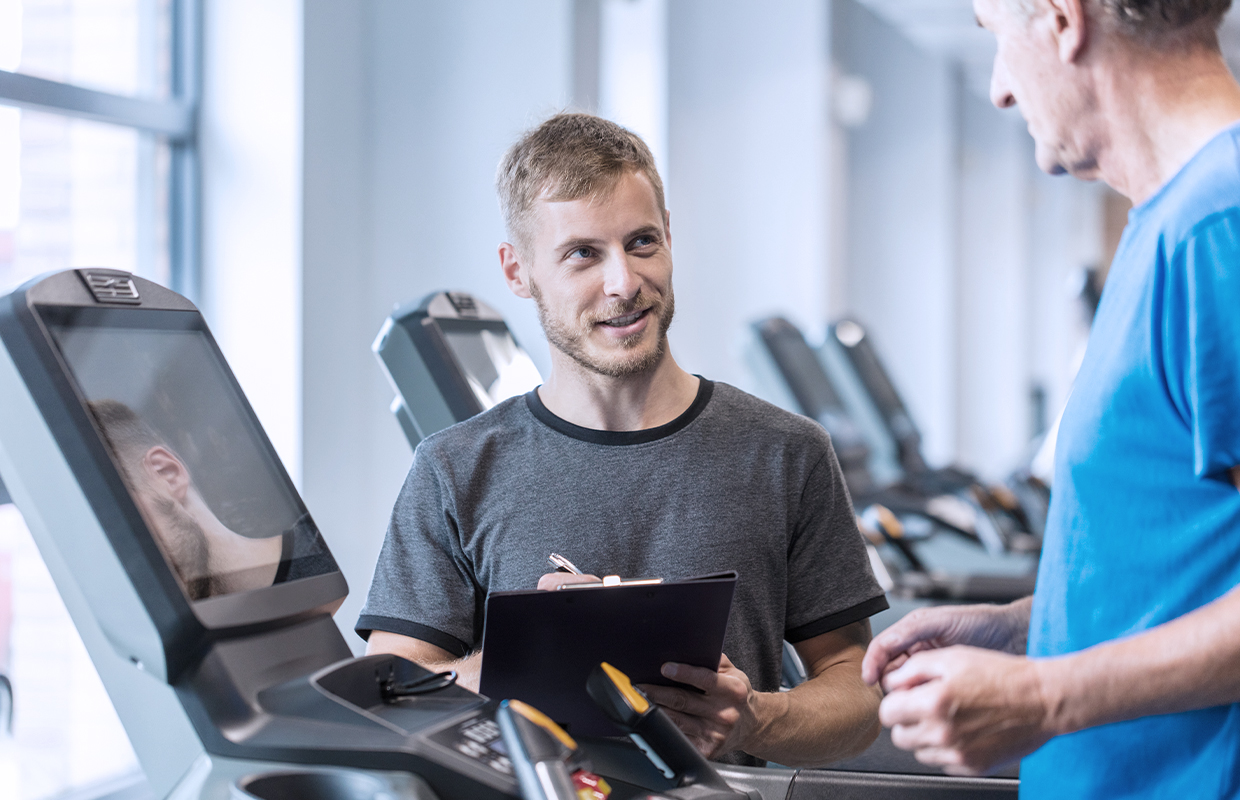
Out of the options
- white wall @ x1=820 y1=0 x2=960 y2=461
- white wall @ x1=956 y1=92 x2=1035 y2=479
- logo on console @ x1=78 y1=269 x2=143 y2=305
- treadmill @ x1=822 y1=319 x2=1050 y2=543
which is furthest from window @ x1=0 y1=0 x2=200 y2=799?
white wall @ x1=956 y1=92 x2=1035 y2=479

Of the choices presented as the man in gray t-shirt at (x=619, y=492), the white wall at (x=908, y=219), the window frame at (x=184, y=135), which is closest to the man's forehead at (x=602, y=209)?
the man in gray t-shirt at (x=619, y=492)

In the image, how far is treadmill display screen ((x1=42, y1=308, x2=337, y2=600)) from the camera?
1.04 m

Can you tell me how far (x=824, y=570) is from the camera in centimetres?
136

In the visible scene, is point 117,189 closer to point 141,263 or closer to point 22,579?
point 141,263

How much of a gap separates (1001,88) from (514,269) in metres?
0.67

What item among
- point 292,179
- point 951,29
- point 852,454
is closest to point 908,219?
point 951,29

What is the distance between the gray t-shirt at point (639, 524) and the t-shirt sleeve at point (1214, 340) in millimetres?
564

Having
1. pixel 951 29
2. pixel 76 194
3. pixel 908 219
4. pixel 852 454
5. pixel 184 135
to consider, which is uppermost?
pixel 951 29

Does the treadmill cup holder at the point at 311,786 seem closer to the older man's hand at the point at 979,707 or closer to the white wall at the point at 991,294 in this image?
the older man's hand at the point at 979,707

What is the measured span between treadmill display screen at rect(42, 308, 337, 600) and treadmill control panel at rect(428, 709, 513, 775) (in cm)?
27

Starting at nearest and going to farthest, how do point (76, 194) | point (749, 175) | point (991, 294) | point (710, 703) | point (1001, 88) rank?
point (1001, 88)
point (710, 703)
point (76, 194)
point (749, 175)
point (991, 294)

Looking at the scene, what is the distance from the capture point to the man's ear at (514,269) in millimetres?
1425

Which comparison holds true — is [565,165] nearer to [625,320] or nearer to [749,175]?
[625,320]

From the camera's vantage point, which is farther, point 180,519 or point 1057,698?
point 180,519
